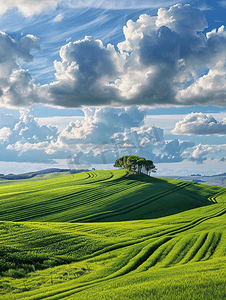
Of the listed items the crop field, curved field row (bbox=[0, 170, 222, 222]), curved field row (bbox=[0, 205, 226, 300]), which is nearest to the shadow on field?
curved field row (bbox=[0, 170, 222, 222])

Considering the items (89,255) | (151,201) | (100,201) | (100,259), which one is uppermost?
(89,255)

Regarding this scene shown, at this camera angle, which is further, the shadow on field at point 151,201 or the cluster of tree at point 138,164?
the cluster of tree at point 138,164

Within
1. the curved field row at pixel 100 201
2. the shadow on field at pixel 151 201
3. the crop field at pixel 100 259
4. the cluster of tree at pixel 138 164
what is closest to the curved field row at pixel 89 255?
the crop field at pixel 100 259

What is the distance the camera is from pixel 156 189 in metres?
117

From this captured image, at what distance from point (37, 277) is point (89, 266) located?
22.5 ft

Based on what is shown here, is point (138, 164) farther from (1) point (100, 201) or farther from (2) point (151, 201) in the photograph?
(1) point (100, 201)

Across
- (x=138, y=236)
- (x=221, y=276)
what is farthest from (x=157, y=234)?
(x=221, y=276)

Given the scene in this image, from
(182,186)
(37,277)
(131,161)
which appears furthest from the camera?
(131,161)

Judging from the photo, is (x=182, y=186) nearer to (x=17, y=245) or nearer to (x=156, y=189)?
(x=156, y=189)

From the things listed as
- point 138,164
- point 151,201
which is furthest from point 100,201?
point 138,164

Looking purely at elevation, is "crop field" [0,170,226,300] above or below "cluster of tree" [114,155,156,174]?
below

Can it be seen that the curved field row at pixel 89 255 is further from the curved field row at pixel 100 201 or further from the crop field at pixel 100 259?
the curved field row at pixel 100 201

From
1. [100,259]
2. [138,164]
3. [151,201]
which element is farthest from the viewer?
[138,164]

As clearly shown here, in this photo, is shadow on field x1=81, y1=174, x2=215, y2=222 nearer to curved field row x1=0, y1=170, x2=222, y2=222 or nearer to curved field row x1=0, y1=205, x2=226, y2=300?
curved field row x1=0, y1=170, x2=222, y2=222
